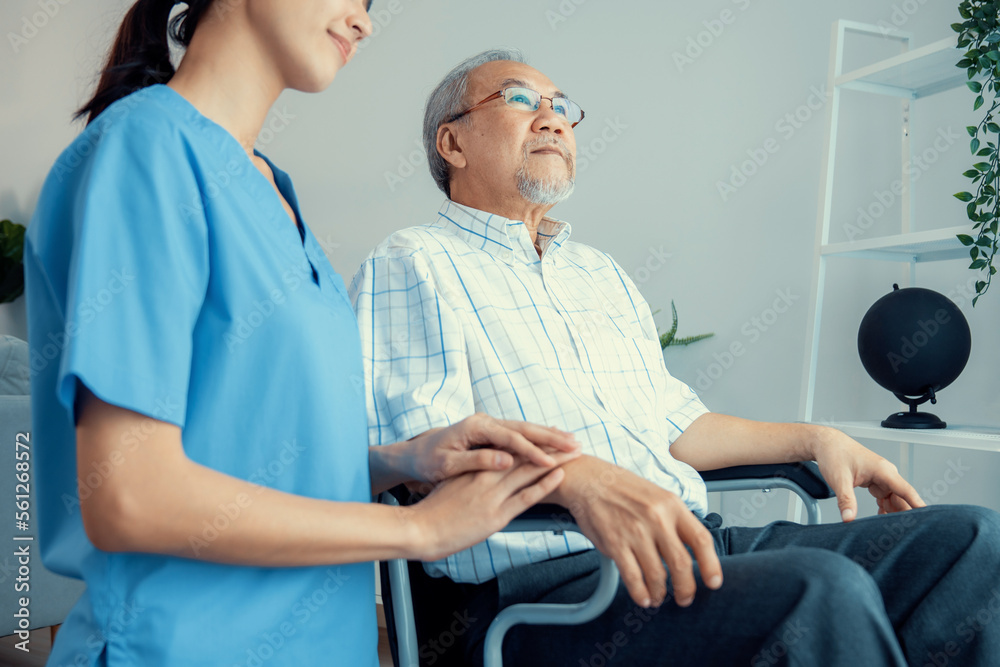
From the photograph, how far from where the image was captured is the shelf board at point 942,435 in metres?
1.63

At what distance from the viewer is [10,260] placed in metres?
3.67

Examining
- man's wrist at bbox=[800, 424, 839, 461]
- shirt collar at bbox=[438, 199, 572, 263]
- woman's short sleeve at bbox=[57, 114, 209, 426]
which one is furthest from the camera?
shirt collar at bbox=[438, 199, 572, 263]

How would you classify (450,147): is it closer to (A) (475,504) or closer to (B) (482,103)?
(B) (482,103)

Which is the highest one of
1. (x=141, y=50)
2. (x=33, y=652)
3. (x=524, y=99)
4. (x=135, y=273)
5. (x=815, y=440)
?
(x=524, y=99)

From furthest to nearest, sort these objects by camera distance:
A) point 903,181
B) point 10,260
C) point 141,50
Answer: point 10,260
point 903,181
point 141,50

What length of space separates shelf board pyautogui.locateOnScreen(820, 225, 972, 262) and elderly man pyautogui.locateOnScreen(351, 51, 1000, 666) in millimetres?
794

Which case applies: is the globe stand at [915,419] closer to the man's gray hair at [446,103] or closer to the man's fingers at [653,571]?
the man's gray hair at [446,103]

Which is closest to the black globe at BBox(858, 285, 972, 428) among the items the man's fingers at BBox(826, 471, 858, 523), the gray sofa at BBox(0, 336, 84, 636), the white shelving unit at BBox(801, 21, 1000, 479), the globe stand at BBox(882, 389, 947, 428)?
the globe stand at BBox(882, 389, 947, 428)

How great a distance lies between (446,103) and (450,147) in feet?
0.34

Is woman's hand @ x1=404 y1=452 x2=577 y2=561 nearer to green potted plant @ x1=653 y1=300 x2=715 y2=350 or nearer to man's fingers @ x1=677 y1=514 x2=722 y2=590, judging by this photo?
man's fingers @ x1=677 y1=514 x2=722 y2=590

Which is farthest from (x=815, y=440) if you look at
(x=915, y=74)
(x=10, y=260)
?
(x=10, y=260)

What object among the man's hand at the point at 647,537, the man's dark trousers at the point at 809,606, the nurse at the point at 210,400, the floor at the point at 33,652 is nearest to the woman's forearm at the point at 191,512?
the nurse at the point at 210,400

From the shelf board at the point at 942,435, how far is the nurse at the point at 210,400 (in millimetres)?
1281

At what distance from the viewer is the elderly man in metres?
0.73
